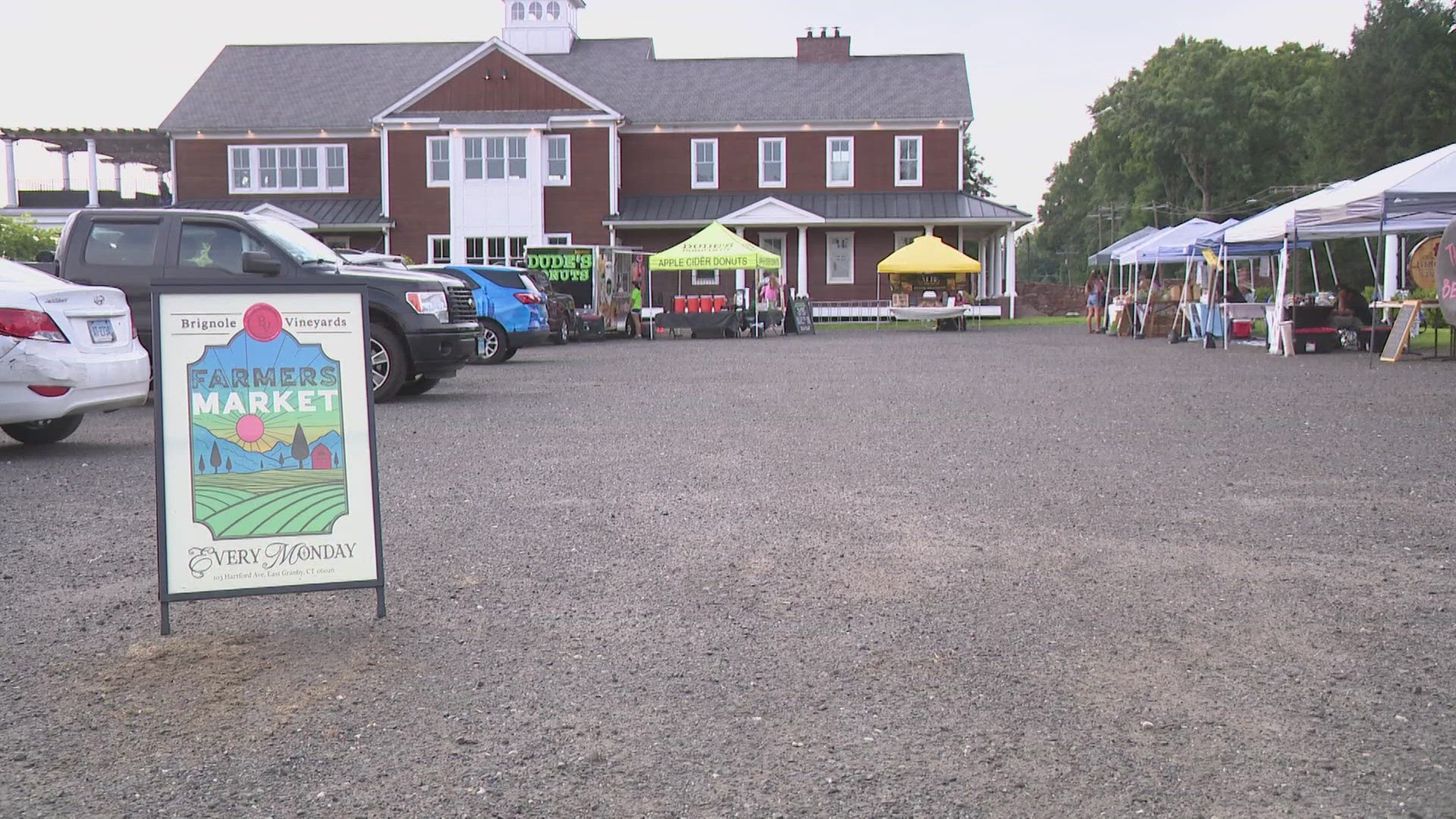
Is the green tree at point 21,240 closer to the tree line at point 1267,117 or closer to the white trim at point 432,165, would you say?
the white trim at point 432,165

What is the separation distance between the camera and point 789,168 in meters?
48.2

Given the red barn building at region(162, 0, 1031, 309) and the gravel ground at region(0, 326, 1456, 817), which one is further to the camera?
the red barn building at region(162, 0, 1031, 309)

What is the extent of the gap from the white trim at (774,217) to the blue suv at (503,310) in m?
22.2

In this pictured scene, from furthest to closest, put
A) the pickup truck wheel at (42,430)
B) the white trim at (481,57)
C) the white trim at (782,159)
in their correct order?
the white trim at (782,159), the white trim at (481,57), the pickup truck wheel at (42,430)

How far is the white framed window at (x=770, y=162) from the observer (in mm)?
48188

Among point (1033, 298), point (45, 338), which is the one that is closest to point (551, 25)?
point (1033, 298)

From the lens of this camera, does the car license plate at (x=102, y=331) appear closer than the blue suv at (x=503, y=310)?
Yes

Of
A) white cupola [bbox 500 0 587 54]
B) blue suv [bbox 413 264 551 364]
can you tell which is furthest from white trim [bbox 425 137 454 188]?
blue suv [bbox 413 264 551 364]

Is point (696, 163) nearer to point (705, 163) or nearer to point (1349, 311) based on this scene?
point (705, 163)

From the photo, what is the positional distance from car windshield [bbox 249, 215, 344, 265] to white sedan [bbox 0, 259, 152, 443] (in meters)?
3.20

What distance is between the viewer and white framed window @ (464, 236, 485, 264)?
45875 mm

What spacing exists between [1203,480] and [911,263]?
30153 millimetres

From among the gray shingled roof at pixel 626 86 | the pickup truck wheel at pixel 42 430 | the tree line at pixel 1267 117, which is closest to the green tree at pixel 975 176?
the tree line at pixel 1267 117

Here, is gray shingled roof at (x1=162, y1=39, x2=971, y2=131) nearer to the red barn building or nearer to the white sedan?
the red barn building
